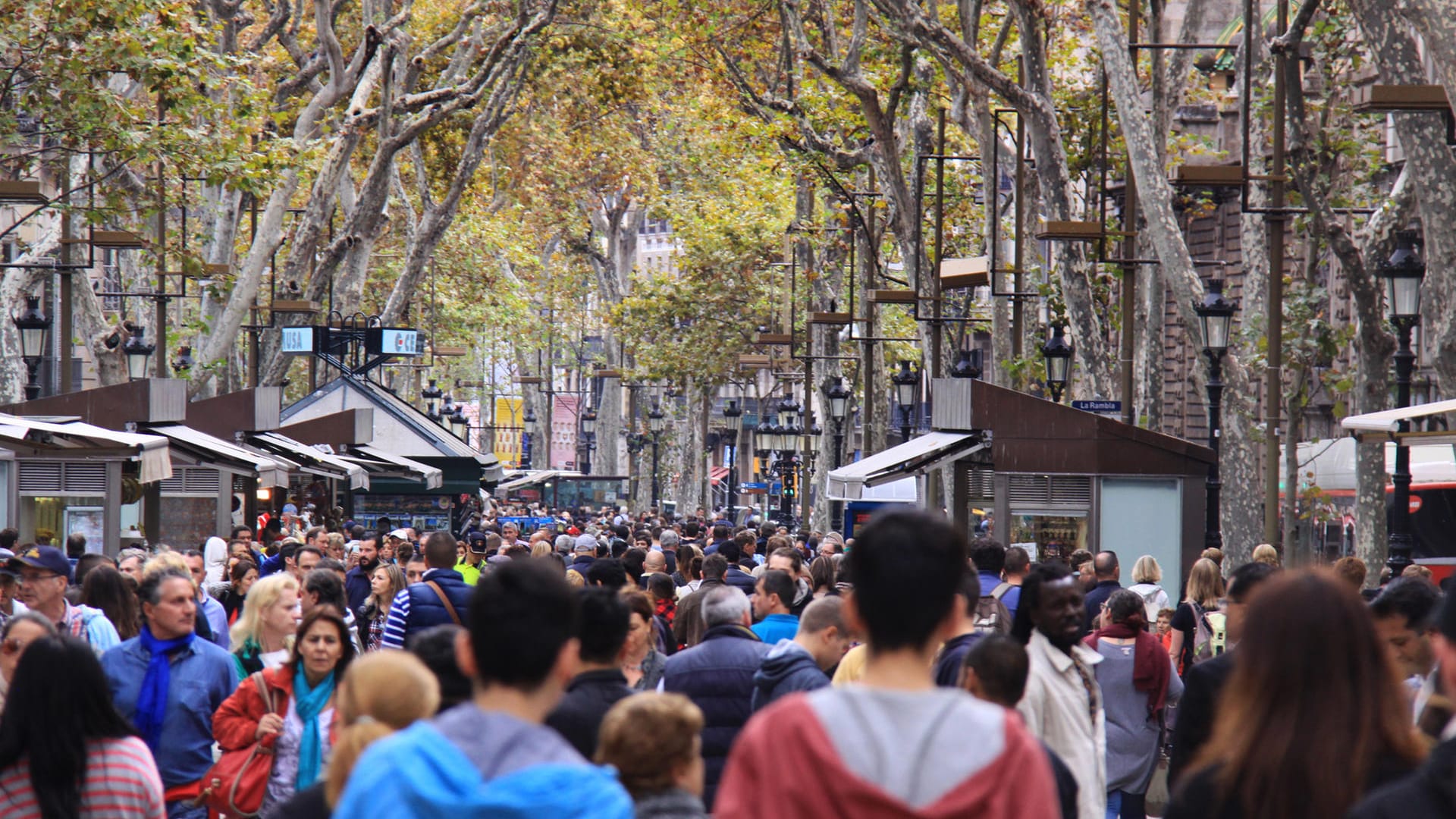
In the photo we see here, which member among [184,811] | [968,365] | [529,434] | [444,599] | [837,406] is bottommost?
[184,811]

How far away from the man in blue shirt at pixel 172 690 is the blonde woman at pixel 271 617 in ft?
1.84

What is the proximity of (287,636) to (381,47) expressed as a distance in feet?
67.1

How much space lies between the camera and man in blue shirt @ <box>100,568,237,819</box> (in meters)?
6.78

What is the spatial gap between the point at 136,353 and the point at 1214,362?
15377 millimetres

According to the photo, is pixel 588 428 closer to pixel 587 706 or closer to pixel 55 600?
pixel 55 600

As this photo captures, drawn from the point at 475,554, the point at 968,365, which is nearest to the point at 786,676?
the point at 475,554

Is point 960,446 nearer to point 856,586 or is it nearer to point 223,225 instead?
point 223,225

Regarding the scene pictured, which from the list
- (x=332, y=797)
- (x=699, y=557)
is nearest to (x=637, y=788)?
(x=332, y=797)

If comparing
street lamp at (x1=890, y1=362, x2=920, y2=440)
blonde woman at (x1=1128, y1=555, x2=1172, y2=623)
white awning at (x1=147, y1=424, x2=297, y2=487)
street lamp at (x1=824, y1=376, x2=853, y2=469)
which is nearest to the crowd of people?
blonde woman at (x1=1128, y1=555, x2=1172, y2=623)

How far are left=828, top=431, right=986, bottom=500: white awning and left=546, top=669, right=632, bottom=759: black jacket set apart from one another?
12426mm

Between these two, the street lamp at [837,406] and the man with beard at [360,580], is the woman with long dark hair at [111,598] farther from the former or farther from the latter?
the street lamp at [837,406]

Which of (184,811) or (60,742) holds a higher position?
(60,742)

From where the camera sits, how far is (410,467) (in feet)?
94.5

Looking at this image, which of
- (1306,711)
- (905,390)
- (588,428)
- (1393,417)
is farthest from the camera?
(588,428)
